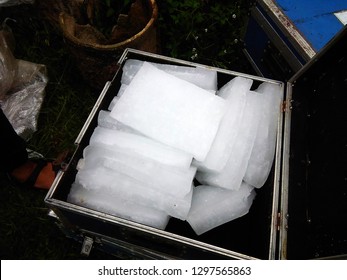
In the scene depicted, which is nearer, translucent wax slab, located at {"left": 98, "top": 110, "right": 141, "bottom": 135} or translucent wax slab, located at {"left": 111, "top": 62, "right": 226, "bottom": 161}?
translucent wax slab, located at {"left": 111, "top": 62, "right": 226, "bottom": 161}

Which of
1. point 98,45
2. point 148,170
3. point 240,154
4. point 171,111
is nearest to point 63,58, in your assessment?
point 98,45

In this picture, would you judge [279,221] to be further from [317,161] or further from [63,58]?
[63,58]

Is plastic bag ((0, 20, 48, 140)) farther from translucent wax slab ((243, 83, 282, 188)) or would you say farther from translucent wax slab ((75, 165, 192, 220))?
translucent wax slab ((243, 83, 282, 188))

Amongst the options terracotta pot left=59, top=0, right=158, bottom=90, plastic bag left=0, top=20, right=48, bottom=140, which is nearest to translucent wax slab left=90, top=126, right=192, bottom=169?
terracotta pot left=59, top=0, right=158, bottom=90

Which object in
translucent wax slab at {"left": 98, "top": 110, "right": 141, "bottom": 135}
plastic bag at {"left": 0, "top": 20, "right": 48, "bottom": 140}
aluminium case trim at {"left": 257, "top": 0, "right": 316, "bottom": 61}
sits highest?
aluminium case trim at {"left": 257, "top": 0, "right": 316, "bottom": 61}
